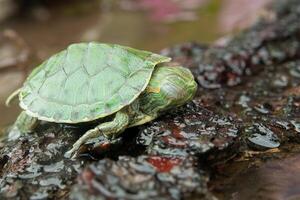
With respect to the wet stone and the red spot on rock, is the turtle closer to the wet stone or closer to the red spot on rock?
the wet stone

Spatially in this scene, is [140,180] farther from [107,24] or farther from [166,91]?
[107,24]

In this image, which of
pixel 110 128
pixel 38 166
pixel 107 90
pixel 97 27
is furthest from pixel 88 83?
pixel 97 27

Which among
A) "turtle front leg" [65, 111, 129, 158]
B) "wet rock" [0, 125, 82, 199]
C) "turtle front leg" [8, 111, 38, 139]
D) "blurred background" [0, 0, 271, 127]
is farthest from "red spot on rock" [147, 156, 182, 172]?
"blurred background" [0, 0, 271, 127]

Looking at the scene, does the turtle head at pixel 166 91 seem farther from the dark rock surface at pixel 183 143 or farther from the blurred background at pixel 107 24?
the blurred background at pixel 107 24

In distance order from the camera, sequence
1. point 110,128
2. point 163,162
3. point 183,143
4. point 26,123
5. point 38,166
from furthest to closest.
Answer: point 26,123
point 38,166
point 110,128
point 183,143
point 163,162

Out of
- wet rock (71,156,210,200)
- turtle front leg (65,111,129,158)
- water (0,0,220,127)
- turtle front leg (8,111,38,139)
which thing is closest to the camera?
wet rock (71,156,210,200)

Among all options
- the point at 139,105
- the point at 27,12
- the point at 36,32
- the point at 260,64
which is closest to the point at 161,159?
the point at 139,105
